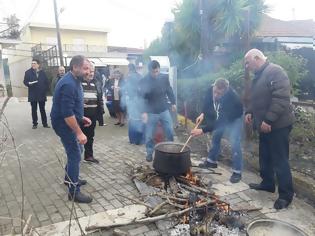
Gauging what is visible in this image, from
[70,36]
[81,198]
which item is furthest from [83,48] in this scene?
[81,198]

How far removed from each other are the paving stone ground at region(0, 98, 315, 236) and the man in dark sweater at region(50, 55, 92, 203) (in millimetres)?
322

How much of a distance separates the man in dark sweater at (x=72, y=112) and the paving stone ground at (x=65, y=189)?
1.06ft

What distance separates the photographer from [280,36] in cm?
1391

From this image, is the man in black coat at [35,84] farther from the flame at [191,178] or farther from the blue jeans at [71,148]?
the flame at [191,178]

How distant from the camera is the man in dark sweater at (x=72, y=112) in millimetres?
3762

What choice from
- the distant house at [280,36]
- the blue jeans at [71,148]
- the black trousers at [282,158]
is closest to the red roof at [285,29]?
the distant house at [280,36]

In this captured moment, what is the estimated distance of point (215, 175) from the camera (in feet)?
16.9

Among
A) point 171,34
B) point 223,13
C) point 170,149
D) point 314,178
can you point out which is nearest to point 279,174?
point 314,178

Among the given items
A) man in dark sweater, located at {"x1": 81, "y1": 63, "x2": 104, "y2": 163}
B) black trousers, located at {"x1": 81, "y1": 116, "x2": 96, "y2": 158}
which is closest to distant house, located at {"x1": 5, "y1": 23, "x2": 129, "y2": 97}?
man in dark sweater, located at {"x1": 81, "y1": 63, "x2": 104, "y2": 163}

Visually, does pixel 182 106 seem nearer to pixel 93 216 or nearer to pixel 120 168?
pixel 120 168

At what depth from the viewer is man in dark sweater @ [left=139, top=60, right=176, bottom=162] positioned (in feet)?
19.2

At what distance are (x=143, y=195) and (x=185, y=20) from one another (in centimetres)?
770

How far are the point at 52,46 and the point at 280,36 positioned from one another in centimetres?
1879

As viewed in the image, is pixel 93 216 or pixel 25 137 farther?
pixel 25 137
